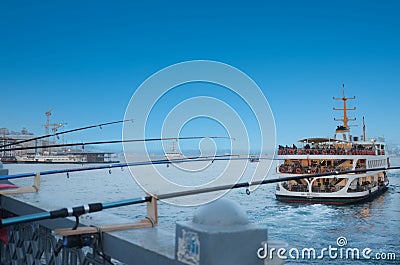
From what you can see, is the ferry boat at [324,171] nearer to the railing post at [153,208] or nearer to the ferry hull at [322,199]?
the ferry hull at [322,199]

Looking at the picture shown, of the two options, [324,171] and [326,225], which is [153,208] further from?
[324,171]

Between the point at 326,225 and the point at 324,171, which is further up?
the point at 324,171

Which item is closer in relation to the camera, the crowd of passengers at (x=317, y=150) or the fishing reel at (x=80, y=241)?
the fishing reel at (x=80, y=241)

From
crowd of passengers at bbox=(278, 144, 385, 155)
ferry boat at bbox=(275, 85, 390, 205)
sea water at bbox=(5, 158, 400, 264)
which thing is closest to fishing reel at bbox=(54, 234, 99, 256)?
sea water at bbox=(5, 158, 400, 264)

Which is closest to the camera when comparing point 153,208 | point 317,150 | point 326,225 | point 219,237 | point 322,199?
point 219,237

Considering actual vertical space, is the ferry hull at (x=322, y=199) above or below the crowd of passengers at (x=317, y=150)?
below

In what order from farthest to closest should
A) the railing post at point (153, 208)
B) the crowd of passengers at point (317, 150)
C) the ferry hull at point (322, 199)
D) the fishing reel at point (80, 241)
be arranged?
1. the crowd of passengers at point (317, 150)
2. the ferry hull at point (322, 199)
3. the railing post at point (153, 208)
4. the fishing reel at point (80, 241)

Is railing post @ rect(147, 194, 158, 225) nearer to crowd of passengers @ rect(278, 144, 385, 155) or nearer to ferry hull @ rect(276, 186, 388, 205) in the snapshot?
ferry hull @ rect(276, 186, 388, 205)

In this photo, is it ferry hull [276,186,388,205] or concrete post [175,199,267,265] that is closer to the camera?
concrete post [175,199,267,265]

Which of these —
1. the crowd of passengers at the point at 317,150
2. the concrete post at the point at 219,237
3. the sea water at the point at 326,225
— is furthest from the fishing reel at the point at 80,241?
the crowd of passengers at the point at 317,150

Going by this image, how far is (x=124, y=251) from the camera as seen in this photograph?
257cm

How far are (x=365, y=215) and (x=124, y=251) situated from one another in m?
26.4

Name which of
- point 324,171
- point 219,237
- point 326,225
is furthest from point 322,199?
point 219,237

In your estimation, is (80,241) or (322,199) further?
(322,199)
